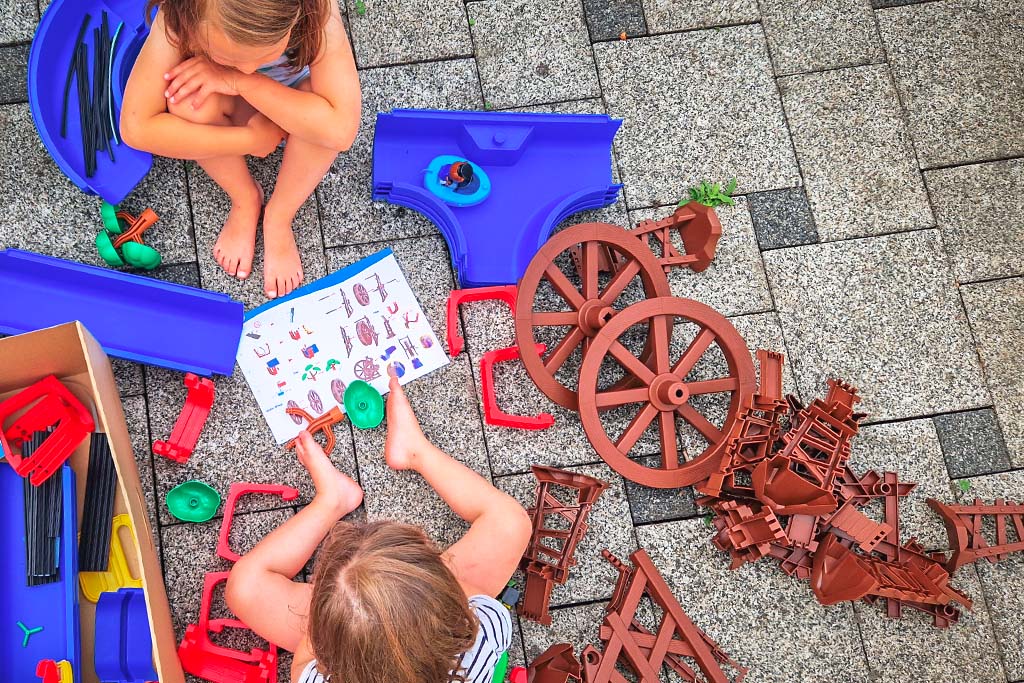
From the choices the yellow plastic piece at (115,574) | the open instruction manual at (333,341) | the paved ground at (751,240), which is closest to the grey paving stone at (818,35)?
the paved ground at (751,240)

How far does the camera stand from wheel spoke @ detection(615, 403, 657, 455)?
4.42ft

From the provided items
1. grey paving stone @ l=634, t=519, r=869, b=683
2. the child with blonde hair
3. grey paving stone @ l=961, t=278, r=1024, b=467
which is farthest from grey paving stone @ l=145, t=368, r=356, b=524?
grey paving stone @ l=961, t=278, r=1024, b=467

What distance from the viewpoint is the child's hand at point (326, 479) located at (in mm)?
1272

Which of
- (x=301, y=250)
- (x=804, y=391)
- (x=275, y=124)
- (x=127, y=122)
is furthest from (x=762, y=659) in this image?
(x=127, y=122)

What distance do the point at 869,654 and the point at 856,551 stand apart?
0.58 ft

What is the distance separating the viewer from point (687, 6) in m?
1.57

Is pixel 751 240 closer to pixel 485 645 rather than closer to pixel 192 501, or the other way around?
pixel 485 645

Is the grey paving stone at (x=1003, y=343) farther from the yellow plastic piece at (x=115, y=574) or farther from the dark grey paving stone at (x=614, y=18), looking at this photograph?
the yellow plastic piece at (x=115, y=574)

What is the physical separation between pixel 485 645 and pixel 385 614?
0.89 ft

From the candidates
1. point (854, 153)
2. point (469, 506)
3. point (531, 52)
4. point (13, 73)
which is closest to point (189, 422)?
point (469, 506)

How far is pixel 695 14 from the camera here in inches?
61.6

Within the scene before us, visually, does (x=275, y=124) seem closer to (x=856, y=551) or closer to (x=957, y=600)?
(x=856, y=551)

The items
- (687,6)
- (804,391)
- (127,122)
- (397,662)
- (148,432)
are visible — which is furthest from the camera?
(687,6)

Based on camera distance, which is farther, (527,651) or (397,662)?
(527,651)
